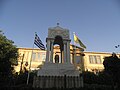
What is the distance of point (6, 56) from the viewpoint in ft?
80.3

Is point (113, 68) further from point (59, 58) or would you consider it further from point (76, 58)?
point (76, 58)

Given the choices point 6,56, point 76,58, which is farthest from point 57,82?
point 76,58

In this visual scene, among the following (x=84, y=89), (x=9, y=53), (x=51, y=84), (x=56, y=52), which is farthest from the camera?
(x=56, y=52)

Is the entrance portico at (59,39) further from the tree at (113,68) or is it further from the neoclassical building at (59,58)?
the neoclassical building at (59,58)

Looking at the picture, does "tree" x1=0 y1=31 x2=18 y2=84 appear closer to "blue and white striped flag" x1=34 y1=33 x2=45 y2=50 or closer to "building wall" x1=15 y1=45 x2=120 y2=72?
"blue and white striped flag" x1=34 y1=33 x2=45 y2=50

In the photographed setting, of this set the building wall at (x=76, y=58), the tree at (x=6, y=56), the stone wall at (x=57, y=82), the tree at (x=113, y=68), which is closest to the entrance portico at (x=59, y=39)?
the stone wall at (x=57, y=82)

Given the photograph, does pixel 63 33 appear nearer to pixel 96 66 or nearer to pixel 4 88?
pixel 4 88

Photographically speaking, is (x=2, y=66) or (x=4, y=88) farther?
(x=2, y=66)

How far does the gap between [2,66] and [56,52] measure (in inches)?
684

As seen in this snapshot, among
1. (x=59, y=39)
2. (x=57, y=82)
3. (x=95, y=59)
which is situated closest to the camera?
(x=57, y=82)

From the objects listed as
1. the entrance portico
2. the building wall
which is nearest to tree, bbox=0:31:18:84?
the entrance portico

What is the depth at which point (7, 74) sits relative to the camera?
23.9 metres

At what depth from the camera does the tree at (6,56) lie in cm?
2305

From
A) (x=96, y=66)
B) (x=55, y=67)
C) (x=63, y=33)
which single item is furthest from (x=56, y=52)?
(x=55, y=67)
